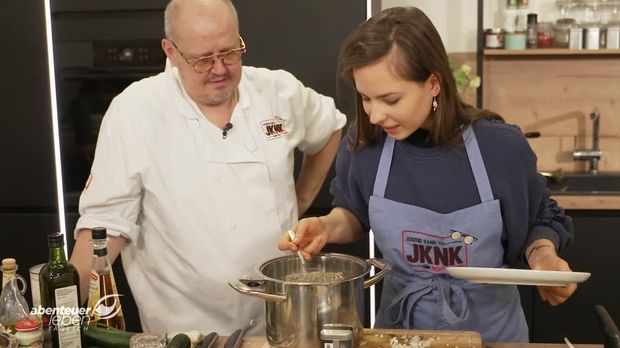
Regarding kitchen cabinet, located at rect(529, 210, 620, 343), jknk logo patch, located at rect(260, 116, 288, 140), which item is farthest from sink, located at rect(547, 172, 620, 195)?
jknk logo patch, located at rect(260, 116, 288, 140)

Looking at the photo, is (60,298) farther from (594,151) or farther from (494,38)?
(594,151)

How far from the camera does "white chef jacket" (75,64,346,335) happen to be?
1.67 metres

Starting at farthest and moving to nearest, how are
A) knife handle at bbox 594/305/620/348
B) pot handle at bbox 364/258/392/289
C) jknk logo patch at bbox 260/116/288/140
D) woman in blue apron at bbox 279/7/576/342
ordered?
Result: jknk logo patch at bbox 260/116/288/140
woman in blue apron at bbox 279/7/576/342
pot handle at bbox 364/258/392/289
knife handle at bbox 594/305/620/348

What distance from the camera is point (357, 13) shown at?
2504 mm

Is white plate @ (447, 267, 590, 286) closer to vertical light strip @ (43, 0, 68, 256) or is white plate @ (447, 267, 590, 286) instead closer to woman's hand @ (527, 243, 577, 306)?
woman's hand @ (527, 243, 577, 306)

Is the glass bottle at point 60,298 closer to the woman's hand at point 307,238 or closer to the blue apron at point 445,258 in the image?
the woman's hand at point 307,238

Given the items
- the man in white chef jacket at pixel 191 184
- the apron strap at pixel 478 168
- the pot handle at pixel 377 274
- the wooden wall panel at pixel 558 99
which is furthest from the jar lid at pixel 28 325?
the wooden wall panel at pixel 558 99

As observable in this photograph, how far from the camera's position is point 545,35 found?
115 inches

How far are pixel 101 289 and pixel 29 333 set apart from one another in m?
0.14

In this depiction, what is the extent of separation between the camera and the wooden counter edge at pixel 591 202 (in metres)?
→ 2.57

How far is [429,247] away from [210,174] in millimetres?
526

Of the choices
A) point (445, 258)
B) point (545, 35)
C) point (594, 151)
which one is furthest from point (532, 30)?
point (445, 258)

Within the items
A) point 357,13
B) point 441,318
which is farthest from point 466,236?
point 357,13

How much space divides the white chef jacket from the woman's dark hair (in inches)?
14.9
